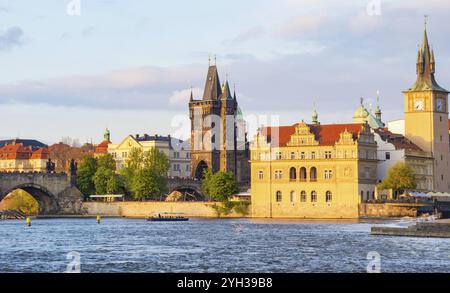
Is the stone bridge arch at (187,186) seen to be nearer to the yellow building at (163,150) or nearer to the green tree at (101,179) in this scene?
the green tree at (101,179)

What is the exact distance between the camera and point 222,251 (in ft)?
216

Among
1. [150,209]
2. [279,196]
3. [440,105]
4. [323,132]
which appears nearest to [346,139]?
[323,132]

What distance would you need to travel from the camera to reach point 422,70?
131000mm

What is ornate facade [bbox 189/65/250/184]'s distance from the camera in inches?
6171

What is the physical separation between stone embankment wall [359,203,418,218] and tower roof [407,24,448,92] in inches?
728

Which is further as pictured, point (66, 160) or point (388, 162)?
point (66, 160)

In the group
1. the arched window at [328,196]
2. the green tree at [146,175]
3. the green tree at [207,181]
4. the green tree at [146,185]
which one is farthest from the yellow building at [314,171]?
the green tree at [146,175]

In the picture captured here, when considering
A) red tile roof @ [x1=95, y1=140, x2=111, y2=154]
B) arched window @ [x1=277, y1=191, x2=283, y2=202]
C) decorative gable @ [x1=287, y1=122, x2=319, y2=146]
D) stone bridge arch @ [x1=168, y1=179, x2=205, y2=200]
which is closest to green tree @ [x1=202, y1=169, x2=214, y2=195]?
stone bridge arch @ [x1=168, y1=179, x2=205, y2=200]

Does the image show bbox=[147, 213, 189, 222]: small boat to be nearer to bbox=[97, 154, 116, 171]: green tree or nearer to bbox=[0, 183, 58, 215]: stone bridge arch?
bbox=[0, 183, 58, 215]: stone bridge arch

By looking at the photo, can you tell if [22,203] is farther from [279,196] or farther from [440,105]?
[440,105]
